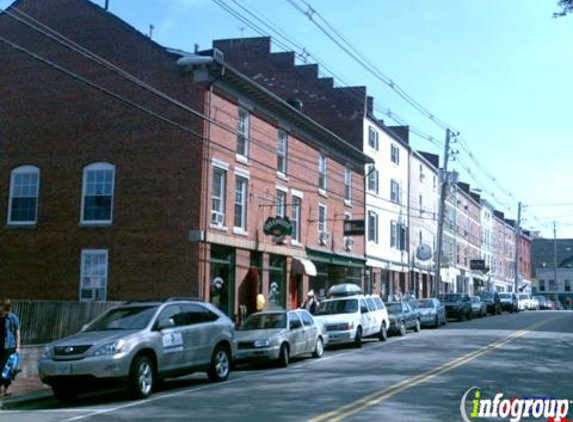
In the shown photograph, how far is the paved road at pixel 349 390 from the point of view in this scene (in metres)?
10.7

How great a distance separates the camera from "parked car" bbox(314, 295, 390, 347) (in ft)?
73.9

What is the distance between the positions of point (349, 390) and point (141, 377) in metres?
3.68

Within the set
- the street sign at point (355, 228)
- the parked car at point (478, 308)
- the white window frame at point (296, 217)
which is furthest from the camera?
the parked car at point (478, 308)

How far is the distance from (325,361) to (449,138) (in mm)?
27579

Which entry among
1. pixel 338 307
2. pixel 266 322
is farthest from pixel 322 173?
pixel 266 322

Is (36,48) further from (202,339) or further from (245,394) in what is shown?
(245,394)

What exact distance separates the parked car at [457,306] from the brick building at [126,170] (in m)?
15.5

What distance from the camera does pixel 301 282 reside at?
32.0m

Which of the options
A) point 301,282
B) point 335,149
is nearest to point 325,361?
point 301,282

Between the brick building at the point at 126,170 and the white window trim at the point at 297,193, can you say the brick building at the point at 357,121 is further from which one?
the brick building at the point at 126,170

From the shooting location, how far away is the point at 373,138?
43156mm

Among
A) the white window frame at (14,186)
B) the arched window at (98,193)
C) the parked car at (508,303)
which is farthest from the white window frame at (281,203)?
the parked car at (508,303)

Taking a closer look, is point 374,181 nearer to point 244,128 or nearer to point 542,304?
point 244,128

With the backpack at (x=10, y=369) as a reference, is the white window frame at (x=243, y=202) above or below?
above
